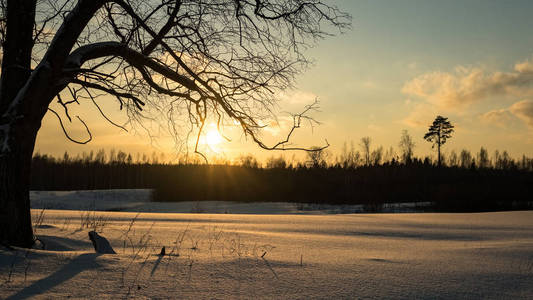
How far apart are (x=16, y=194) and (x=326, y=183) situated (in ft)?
143

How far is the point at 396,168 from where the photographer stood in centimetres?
5650

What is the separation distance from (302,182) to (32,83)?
4423 centimetres

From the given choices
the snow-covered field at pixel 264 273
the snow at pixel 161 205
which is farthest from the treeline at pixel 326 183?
the snow-covered field at pixel 264 273

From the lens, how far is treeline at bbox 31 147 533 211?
1332 inches

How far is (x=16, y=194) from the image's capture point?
4281 millimetres

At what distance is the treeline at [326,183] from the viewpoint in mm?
33844

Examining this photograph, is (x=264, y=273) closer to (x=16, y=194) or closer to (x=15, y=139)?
(x=16, y=194)

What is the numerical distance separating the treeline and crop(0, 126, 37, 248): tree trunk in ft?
71.0

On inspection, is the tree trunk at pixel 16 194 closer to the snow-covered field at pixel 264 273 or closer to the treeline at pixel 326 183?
the snow-covered field at pixel 264 273

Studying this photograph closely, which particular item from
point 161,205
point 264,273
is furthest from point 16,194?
point 161,205

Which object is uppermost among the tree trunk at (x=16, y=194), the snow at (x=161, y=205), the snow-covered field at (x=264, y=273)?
the tree trunk at (x=16, y=194)

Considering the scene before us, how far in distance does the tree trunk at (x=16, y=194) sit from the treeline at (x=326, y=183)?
852 inches

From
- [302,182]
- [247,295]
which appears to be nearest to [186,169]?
[302,182]

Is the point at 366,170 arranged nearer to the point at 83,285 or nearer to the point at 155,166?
the point at 155,166
